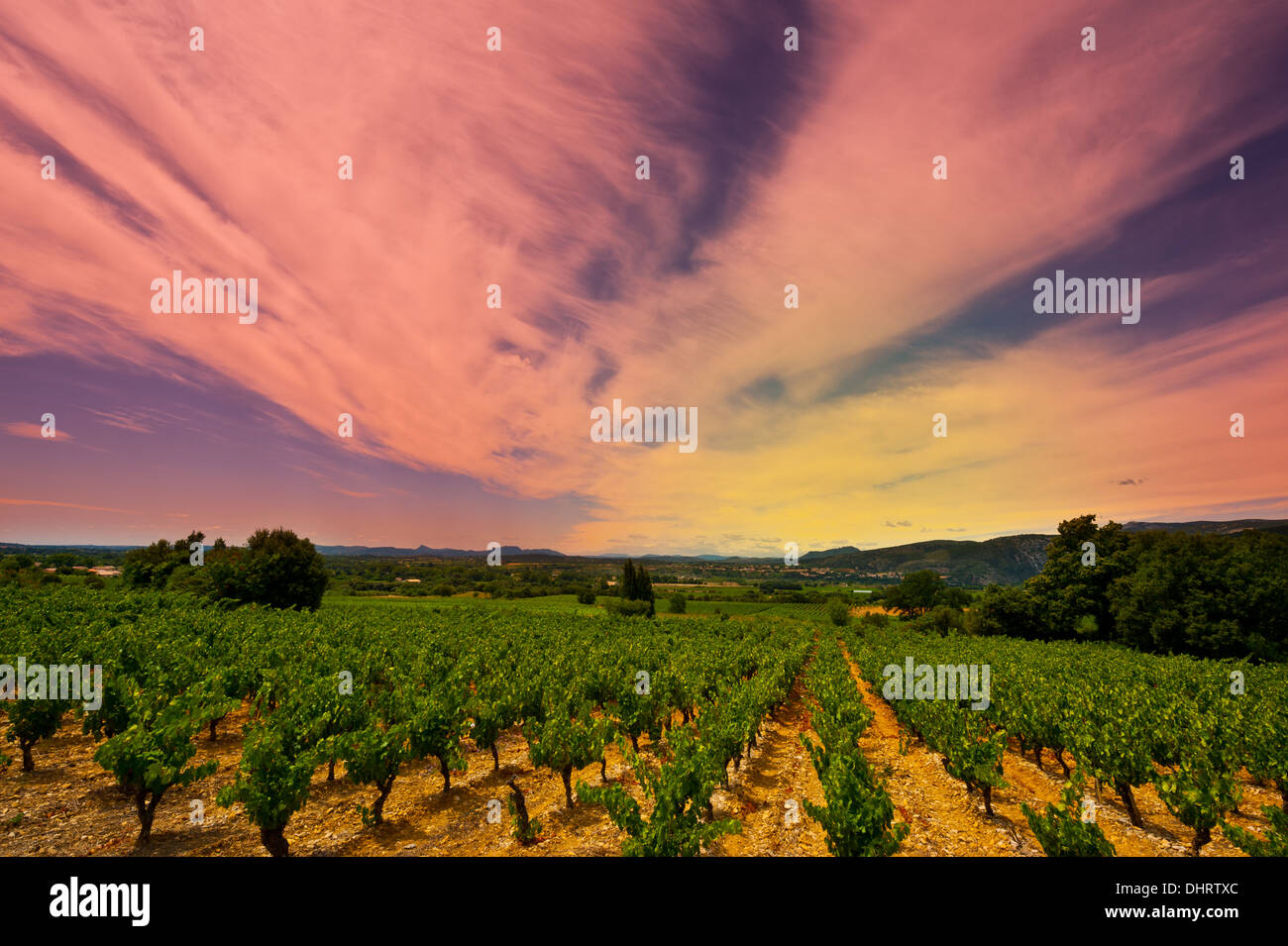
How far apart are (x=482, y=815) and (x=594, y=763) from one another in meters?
5.81

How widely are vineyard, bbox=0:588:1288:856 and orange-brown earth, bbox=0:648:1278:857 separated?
3.3 inches

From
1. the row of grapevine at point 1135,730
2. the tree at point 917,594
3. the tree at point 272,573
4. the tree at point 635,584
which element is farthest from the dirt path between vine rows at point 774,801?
the tree at point 917,594

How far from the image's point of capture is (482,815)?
14.5m

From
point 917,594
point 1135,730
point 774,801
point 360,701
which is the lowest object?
point 917,594

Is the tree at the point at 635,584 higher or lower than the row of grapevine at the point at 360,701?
lower

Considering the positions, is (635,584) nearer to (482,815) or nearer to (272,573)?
(272,573)

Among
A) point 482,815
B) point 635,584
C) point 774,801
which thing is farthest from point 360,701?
point 635,584

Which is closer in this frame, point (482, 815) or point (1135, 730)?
point (482, 815)

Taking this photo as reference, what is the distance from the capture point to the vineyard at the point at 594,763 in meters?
11.6

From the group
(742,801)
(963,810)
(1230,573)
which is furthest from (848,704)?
(1230,573)

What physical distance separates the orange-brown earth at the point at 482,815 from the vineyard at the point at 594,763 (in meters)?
0.08

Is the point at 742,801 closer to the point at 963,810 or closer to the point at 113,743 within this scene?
the point at 963,810

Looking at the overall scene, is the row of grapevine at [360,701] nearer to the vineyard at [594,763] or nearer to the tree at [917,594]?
the vineyard at [594,763]
